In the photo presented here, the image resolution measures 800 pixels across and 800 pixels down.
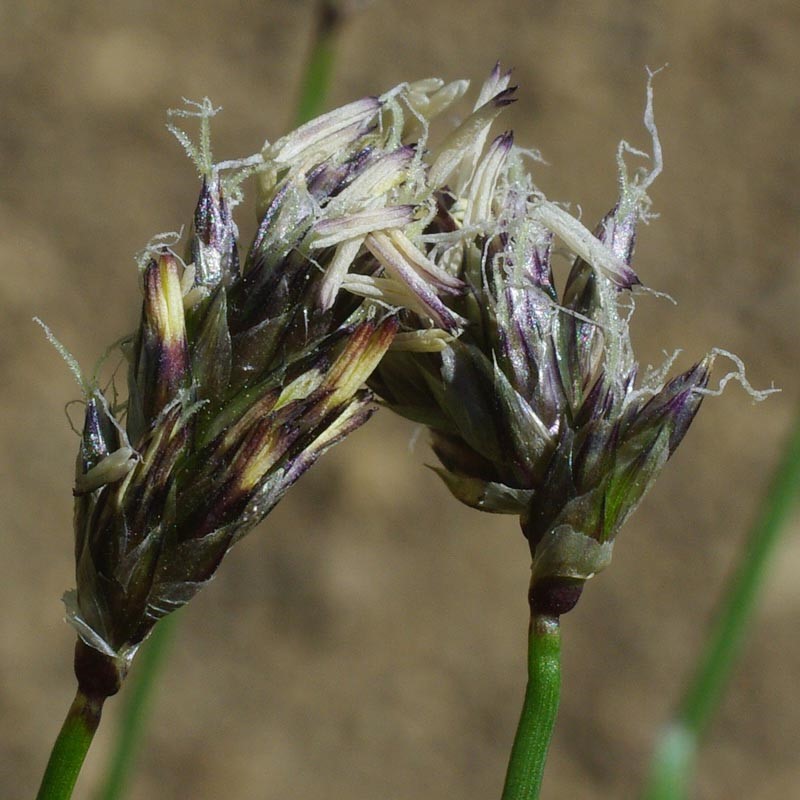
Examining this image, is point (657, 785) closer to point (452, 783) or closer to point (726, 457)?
point (452, 783)

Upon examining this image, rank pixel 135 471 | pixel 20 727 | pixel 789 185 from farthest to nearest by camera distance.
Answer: pixel 789 185 < pixel 20 727 < pixel 135 471

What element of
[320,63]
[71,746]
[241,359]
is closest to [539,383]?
[241,359]

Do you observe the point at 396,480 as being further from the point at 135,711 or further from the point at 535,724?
the point at 535,724

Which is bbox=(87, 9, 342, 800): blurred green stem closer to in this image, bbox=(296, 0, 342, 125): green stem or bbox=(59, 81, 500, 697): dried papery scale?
bbox=(296, 0, 342, 125): green stem

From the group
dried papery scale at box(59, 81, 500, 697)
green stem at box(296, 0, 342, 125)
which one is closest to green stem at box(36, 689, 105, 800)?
dried papery scale at box(59, 81, 500, 697)

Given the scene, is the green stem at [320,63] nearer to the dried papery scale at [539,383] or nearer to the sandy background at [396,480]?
the dried papery scale at [539,383]

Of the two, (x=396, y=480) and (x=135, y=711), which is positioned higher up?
(x=396, y=480)

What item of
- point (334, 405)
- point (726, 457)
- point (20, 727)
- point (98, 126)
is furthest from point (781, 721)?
point (334, 405)
